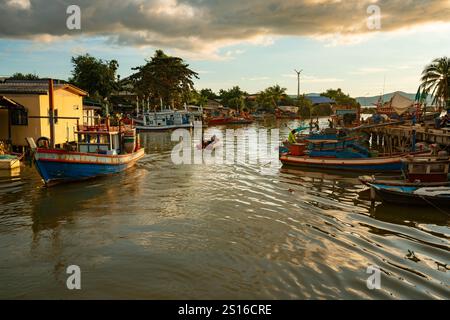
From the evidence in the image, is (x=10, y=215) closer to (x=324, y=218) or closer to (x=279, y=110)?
(x=324, y=218)

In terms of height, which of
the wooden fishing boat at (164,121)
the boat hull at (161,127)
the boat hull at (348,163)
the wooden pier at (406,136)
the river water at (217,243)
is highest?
the wooden fishing boat at (164,121)

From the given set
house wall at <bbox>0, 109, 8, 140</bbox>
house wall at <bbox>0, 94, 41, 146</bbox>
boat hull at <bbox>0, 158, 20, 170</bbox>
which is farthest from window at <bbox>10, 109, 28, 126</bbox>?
boat hull at <bbox>0, 158, 20, 170</bbox>

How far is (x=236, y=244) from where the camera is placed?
37.0 feet

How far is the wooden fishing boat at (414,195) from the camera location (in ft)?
45.9

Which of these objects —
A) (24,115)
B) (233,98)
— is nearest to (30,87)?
(24,115)

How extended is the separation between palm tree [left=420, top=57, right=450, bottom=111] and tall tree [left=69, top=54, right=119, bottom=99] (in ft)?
135

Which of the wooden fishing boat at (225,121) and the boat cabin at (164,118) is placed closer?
the boat cabin at (164,118)

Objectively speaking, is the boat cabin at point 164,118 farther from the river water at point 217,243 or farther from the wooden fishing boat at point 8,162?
the river water at point 217,243

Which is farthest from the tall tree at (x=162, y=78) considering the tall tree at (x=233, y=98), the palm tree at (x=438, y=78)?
the palm tree at (x=438, y=78)

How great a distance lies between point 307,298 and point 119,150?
58.9ft

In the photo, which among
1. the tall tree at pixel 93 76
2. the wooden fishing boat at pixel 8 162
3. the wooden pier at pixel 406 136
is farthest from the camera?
the tall tree at pixel 93 76

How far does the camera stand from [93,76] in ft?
182

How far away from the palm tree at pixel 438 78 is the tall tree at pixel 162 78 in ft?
138
